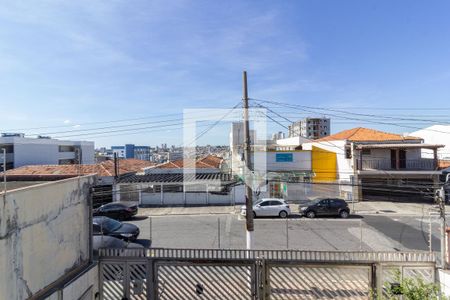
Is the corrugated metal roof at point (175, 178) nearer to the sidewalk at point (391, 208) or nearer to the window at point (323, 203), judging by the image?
the window at point (323, 203)

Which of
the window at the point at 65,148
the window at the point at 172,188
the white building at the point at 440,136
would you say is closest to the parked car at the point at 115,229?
the window at the point at 172,188

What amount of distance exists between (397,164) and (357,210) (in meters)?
6.25

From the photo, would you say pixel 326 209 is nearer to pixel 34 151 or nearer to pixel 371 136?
pixel 371 136

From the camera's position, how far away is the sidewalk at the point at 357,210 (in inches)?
819

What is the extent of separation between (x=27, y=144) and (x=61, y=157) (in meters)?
7.80

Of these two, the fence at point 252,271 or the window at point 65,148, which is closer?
the fence at point 252,271

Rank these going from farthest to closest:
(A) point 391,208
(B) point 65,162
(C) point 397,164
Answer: (B) point 65,162 < (C) point 397,164 < (A) point 391,208

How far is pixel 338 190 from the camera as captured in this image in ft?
85.1

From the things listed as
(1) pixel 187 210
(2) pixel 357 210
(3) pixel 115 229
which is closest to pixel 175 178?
(1) pixel 187 210

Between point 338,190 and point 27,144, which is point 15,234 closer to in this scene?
point 338,190

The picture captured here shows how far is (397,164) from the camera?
24391mm

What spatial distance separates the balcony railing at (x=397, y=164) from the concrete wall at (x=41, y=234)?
22459 mm

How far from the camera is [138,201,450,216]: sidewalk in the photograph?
68.3 feet

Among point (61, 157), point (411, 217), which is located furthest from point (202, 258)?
point (61, 157)
